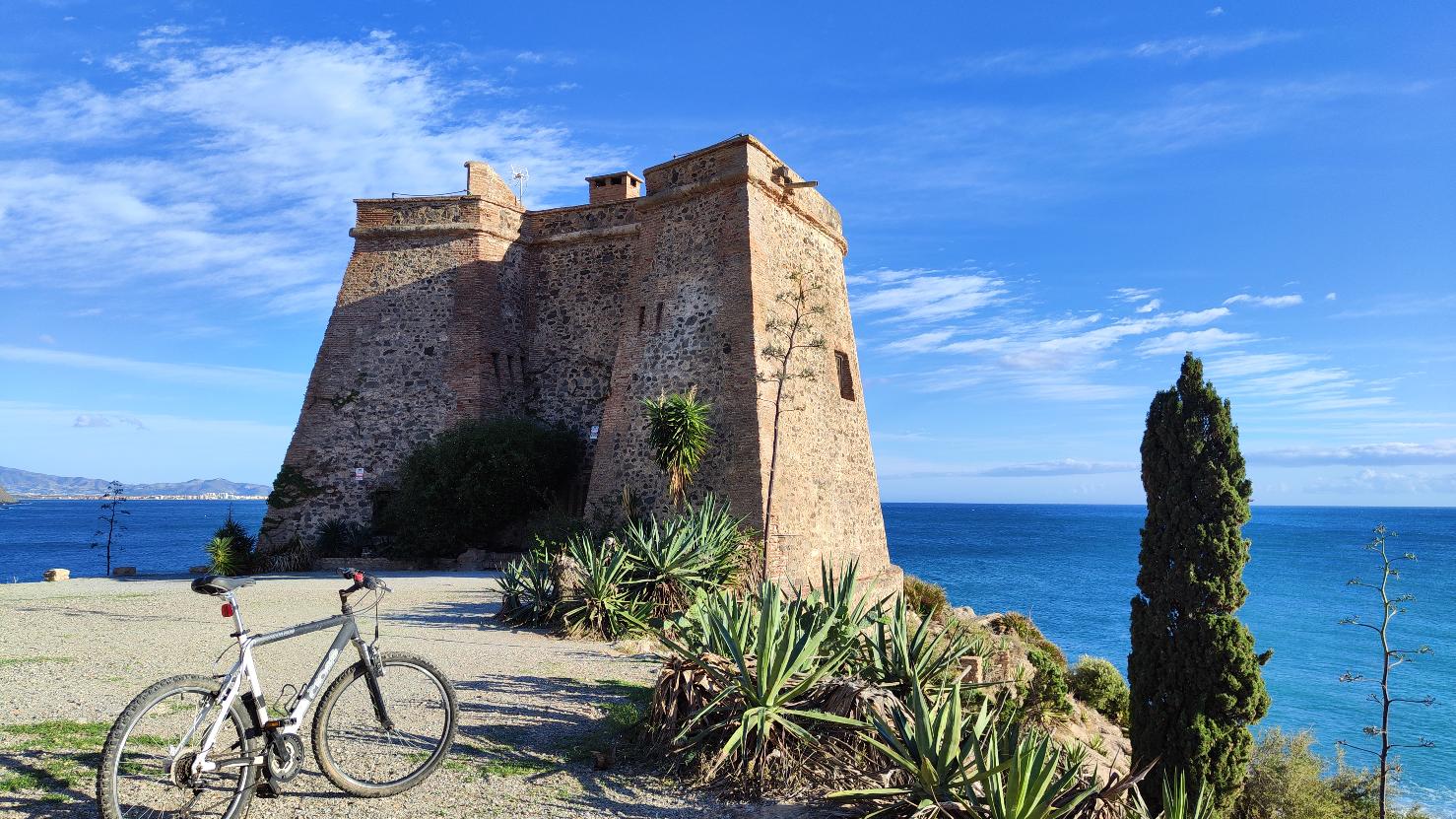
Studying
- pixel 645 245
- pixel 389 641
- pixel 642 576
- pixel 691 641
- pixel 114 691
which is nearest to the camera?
pixel 691 641

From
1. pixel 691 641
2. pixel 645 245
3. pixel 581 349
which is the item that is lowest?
pixel 691 641

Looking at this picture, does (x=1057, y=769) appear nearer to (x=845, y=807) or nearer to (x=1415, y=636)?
(x=845, y=807)

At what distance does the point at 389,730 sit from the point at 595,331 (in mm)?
14945

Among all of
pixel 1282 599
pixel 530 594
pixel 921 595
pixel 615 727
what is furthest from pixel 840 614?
pixel 1282 599

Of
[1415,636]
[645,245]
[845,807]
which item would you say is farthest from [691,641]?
[1415,636]

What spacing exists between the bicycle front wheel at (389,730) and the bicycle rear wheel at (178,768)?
408mm

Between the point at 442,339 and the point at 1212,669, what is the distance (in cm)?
1666

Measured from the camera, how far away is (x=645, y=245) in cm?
1636

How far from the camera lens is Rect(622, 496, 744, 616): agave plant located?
32.3ft

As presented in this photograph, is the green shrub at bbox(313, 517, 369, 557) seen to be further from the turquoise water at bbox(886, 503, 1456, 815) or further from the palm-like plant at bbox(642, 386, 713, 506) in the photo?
the turquoise water at bbox(886, 503, 1456, 815)

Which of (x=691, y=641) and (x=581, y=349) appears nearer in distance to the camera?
(x=691, y=641)

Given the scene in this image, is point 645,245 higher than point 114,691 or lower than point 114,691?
higher

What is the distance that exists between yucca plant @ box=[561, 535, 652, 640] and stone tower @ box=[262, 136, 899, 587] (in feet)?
14.5

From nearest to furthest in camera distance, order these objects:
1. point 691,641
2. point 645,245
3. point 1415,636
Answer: point 691,641
point 645,245
point 1415,636
